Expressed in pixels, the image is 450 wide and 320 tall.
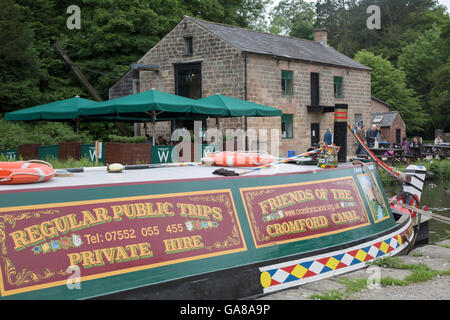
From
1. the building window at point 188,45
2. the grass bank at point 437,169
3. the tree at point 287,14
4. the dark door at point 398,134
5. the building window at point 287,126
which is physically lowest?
the grass bank at point 437,169

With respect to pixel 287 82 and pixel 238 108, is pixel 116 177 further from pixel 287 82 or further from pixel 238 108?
pixel 287 82

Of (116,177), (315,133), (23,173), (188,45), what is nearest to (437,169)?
(315,133)

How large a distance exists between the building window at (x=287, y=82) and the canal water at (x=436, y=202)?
6.96 meters

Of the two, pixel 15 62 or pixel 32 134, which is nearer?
pixel 32 134

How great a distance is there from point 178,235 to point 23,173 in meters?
1.37

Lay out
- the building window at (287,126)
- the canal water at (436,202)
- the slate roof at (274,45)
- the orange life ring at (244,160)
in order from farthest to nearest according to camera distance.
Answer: the building window at (287,126)
the slate roof at (274,45)
the canal water at (436,202)
the orange life ring at (244,160)

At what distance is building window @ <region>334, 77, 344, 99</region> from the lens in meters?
25.7

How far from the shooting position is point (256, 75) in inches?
819

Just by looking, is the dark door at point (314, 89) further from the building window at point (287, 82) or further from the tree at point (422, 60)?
the tree at point (422, 60)

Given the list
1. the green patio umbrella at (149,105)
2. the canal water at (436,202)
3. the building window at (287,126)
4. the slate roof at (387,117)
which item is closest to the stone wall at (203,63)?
the building window at (287,126)

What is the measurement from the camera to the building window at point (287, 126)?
22.6 metres

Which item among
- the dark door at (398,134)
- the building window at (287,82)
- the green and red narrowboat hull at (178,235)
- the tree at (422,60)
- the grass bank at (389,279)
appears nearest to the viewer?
the green and red narrowboat hull at (178,235)

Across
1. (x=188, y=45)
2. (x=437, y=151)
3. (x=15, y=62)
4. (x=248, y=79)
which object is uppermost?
(x=188, y=45)
